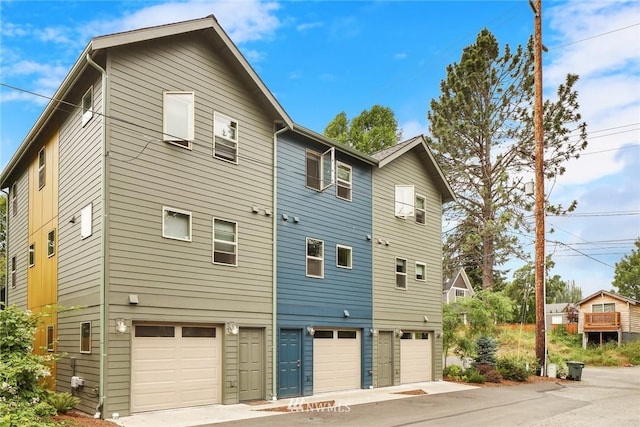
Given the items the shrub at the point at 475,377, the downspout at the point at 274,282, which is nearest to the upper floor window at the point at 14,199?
the downspout at the point at 274,282

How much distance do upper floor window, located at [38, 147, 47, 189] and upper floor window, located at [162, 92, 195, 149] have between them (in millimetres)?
5527

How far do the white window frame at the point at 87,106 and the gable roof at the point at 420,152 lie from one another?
383 inches

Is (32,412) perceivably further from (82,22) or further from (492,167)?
(492,167)

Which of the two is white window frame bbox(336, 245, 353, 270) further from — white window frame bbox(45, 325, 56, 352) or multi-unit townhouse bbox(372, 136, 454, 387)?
white window frame bbox(45, 325, 56, 352)

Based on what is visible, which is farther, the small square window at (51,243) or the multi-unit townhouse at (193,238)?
the small square window at (51,243)

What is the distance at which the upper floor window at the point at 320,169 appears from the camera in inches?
693

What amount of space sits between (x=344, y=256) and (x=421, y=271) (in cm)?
474

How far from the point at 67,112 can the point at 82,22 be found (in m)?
2.28

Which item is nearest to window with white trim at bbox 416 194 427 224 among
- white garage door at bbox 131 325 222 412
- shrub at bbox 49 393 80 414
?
white garage door at bbox 131 325 222 412

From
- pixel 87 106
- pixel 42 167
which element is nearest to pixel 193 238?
pixel 87 106

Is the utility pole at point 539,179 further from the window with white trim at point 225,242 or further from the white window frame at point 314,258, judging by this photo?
the window with white trim at point 225,242

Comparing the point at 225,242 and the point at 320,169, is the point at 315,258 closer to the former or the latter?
the point at 320,169

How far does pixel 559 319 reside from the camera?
174 ft

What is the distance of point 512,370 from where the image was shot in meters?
21.6
